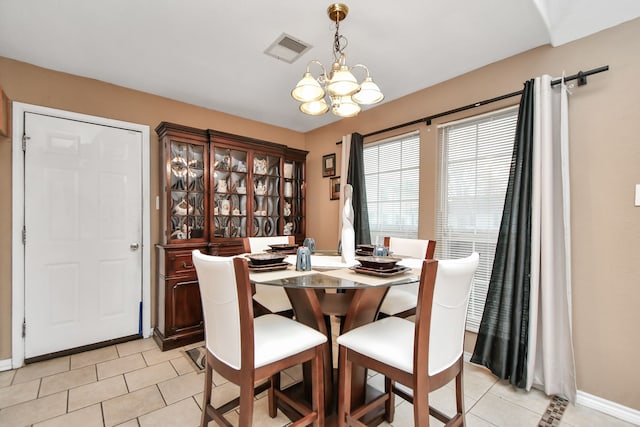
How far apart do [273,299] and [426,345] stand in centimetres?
121

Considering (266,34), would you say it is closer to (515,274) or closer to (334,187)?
(334,187)

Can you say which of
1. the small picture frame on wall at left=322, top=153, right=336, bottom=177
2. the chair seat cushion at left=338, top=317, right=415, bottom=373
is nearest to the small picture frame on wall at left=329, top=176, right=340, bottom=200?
the small picture frame on wall at left=322, top=153, right=336, bottom=177

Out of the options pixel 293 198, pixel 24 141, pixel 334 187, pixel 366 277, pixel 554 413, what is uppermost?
pixel 24 141

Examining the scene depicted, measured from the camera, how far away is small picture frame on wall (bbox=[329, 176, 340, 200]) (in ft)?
12.4

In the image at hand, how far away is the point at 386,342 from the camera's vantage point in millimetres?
1376

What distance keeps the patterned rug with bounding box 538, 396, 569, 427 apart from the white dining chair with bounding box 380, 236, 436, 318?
3.07 feet

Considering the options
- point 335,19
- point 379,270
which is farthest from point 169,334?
point 335,19

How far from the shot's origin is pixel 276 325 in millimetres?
1568

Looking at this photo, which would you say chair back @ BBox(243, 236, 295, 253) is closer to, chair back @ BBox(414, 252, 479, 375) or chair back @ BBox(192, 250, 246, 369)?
chair back @ BBox(192, 250, 246, 369)

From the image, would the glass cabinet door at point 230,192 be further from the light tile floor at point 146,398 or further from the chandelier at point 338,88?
the chandelier at point 338,88

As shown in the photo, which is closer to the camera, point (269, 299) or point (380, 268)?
point (380, 268)

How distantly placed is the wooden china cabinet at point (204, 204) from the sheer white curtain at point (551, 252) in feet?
8.49

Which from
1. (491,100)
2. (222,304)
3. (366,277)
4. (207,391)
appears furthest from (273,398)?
(491,100)

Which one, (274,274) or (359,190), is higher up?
(359,190)
